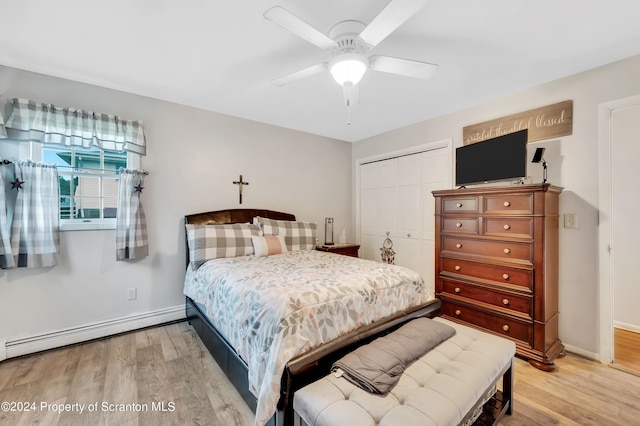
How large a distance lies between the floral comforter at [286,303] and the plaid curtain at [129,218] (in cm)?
82

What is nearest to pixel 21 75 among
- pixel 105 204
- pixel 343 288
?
pixel 105 204

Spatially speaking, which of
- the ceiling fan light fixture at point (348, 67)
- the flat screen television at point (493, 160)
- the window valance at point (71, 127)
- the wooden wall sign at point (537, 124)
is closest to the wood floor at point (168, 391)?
the flat screen television at point (493, 160)

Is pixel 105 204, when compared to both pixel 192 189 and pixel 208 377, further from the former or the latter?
pixel 208 377

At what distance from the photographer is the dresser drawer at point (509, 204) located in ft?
7.16

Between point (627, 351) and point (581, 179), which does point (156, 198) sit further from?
point (627, 351)

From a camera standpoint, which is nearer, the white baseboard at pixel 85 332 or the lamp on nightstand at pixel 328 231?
the white baseboard at pixel 85 332

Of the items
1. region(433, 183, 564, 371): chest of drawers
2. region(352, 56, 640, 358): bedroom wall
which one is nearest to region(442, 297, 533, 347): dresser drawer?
region(433, 183, 564, 371): chest of drawers

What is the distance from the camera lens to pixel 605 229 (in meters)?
2.19

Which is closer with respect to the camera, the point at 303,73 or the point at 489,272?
the point at 303,73

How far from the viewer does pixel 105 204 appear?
2672 millimetres

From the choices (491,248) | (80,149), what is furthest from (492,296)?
(80,149)

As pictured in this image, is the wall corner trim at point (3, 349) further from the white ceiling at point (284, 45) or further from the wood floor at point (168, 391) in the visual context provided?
the white ceiling at point (284, 45)

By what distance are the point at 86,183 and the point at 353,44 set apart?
9.00 feet

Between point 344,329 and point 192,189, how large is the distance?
242 cm
